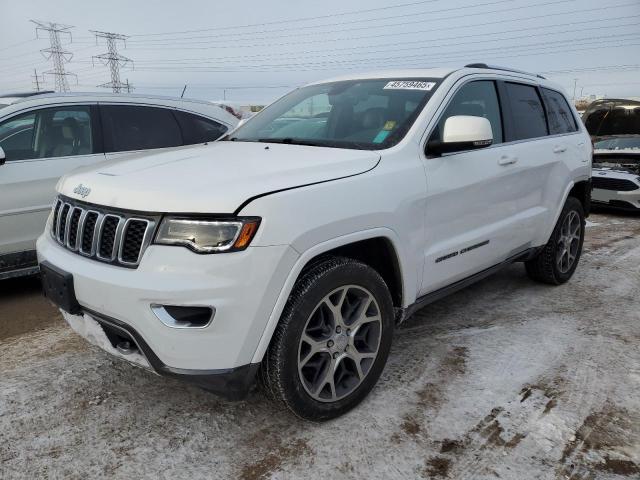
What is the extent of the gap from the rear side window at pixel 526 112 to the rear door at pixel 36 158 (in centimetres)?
358

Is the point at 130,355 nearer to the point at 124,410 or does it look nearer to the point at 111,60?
the point at 124,410

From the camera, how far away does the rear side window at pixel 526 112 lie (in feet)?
13.6

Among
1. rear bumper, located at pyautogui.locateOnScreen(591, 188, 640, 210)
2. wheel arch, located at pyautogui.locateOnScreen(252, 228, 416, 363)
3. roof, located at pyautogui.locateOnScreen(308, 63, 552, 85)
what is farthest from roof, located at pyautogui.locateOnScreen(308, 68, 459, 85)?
rear bumper, located at pyautogui.locateOnScreen(591, 188, 640, 210)

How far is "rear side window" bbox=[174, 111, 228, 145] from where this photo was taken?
561cm

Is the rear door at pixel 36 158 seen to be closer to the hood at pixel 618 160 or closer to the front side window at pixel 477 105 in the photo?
the front side window at pixel 477 105

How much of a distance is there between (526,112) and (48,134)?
4.06 metres

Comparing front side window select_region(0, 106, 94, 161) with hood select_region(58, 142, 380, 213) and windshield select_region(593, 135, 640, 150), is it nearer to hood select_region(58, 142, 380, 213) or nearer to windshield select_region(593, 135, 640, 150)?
hood select_region(58, 142, 380, 213)

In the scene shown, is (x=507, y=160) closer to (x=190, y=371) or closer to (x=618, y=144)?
(x=190, y=371)

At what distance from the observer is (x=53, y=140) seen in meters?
4.79

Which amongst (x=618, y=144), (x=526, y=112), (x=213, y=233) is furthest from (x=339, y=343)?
(x=618, y=144)

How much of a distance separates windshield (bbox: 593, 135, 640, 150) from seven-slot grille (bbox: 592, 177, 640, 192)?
1.03m

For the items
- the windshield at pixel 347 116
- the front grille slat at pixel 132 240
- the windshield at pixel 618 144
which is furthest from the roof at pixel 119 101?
the windshield at pixel 618 144

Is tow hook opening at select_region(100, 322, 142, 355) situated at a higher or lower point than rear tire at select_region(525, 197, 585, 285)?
higher

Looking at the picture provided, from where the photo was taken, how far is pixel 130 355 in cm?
249
